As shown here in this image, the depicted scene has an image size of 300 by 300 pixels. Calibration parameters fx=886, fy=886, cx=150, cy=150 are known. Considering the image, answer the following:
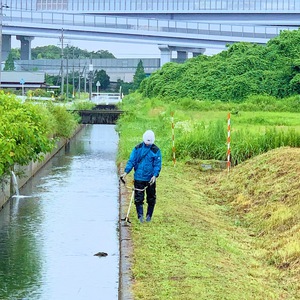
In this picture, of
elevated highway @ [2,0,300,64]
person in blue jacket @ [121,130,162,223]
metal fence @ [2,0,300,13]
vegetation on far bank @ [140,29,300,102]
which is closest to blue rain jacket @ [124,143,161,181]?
person in blue jacket @ [121,130,162,223]

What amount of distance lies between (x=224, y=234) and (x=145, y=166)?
4.96ft

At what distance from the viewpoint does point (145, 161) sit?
1291cm

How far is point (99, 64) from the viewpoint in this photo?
360ft

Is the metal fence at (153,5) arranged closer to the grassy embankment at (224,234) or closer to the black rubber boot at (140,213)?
the grassy embankment at (224,234)

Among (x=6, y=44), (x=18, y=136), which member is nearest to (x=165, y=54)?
(x=6, y=44)

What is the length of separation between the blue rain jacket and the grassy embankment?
76 centimetres

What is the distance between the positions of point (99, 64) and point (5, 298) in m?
101

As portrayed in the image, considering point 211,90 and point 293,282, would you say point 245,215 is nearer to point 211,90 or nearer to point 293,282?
point 293,282

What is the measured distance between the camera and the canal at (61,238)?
10.6 m

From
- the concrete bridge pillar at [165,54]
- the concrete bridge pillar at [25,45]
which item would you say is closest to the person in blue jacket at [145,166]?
the concrete bridge pillar at [165,54]

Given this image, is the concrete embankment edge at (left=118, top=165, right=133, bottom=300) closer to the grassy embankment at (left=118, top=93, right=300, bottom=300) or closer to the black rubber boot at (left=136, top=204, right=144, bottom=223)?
the grassy embankment at (left=118, top=93, right=300, bottom=300)

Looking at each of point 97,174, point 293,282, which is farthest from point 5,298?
point 97,174

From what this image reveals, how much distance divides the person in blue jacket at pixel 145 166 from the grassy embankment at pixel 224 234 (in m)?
0.52

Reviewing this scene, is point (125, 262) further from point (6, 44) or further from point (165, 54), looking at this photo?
point (6, 44)
